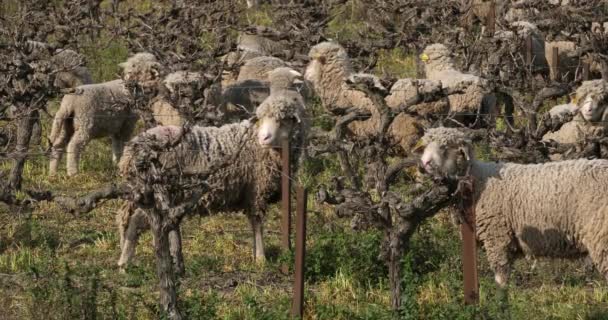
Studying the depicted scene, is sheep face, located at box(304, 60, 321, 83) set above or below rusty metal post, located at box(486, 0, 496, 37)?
below

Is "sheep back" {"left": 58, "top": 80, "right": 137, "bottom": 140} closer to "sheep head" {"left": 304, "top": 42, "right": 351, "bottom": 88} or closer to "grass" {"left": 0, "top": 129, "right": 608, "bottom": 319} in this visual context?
"grass" {"left": 0, "top": 129, "right": 608, "bottom": 319}

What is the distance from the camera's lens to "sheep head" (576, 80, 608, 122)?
1254 cm

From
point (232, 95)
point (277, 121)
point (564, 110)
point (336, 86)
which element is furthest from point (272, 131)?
point (232, 95)

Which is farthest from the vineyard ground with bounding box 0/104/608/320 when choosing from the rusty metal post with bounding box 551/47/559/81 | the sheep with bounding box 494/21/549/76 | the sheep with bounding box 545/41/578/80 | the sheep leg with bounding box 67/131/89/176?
the sheep with bounding box 545/41/578/80

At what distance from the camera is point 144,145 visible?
8.81 m

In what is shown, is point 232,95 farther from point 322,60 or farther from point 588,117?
point 588,117

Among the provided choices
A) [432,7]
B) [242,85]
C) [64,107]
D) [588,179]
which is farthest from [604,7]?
[588,179]

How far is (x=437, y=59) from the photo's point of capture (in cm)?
1488

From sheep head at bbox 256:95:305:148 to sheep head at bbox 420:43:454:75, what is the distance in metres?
3.97

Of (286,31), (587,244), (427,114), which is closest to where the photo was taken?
(587,244)

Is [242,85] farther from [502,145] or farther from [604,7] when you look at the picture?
[604,7]

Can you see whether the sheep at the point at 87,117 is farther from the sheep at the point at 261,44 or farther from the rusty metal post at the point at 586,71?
the rusty metal post at the point at 586,71

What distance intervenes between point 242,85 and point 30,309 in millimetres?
6851

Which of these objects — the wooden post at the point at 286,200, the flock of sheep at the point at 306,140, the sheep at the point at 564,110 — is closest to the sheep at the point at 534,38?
the flock of sheep at the point at 306,140
